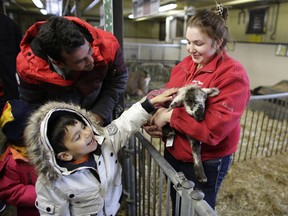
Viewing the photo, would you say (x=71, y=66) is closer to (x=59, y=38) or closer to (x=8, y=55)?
(x=59, y=38)

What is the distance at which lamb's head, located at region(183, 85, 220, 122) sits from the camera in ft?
3.48

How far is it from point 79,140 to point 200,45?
684 millimetres

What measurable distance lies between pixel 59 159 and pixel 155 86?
597cm

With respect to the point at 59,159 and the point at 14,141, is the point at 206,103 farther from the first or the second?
the point at 14,141

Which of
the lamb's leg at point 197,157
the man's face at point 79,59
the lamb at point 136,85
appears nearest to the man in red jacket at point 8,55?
the man's face at point 79,59

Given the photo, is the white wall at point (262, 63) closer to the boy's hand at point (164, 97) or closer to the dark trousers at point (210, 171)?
the dark trousers at point (210, 171)

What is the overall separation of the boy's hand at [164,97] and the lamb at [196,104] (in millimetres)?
48

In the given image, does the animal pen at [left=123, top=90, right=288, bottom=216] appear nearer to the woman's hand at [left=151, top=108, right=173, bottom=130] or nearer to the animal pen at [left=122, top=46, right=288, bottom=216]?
the animal pen at [left=122, top=46, right=288, bottom=216]

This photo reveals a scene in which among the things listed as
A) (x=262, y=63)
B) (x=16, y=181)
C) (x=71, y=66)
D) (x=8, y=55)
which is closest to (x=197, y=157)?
(x=71, y=66)

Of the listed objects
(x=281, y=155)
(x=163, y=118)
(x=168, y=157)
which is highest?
(x=163, y=118)

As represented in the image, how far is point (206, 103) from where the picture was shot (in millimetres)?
1108

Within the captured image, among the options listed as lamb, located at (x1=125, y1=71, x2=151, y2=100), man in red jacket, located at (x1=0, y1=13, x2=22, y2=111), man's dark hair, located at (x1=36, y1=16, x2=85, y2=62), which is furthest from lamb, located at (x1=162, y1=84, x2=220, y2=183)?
lamb, located at (x1=125, y1=71, x2=151, y2=100)

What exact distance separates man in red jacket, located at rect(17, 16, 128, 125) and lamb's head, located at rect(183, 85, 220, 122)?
52cm

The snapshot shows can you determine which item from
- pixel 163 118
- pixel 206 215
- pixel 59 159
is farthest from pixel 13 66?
pixel 206 215
